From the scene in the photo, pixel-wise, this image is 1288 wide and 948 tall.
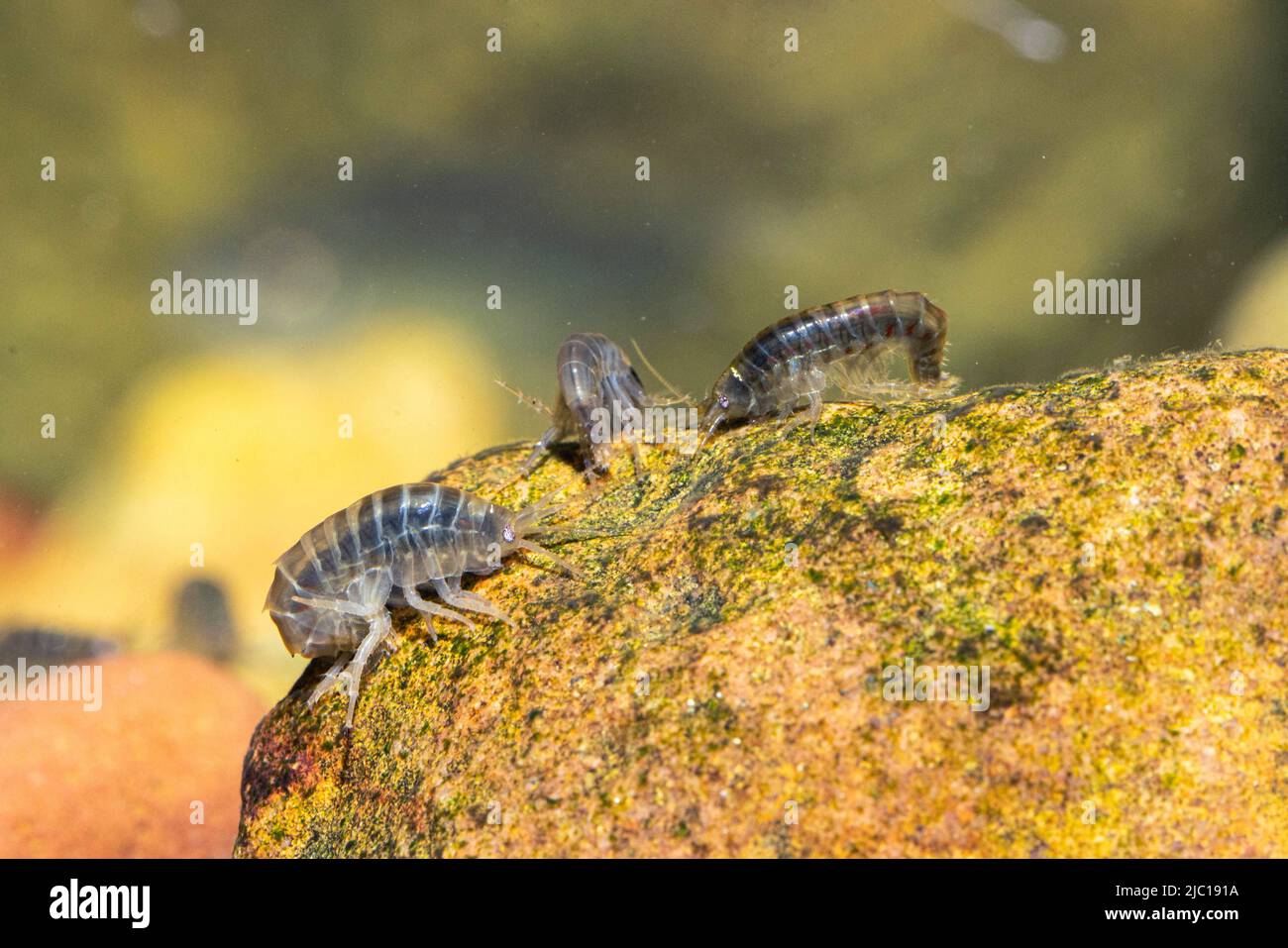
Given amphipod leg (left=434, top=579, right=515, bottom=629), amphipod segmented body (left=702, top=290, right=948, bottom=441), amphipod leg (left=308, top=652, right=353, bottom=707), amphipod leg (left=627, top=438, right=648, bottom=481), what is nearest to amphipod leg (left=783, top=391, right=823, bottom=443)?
amphipod segmented body (left=702, top=290, right=948, bottom=441)

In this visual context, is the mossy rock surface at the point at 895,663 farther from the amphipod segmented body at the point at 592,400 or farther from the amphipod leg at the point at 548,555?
the amphipod segmented body at the point at 592,400

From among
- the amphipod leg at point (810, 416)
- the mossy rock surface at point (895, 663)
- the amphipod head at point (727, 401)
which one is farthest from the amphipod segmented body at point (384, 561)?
the amphipod leg at point (810, 416)

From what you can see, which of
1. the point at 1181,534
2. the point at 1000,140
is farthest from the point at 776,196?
the point at 1181,534

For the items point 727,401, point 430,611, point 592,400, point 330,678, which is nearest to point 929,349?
point 727,401

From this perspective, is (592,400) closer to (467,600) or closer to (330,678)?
(467,600)

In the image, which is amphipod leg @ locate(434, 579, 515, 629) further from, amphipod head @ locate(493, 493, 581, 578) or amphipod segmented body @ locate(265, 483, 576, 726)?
amphipod head @ locate(493, 493, 581, 578)

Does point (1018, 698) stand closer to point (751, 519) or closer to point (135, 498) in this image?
point (751, 519)
